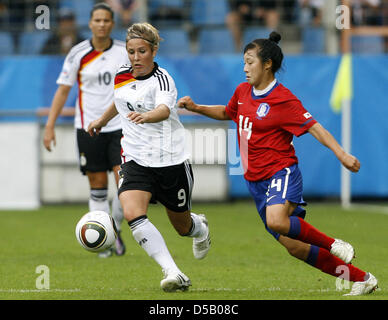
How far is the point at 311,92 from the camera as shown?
1501cm

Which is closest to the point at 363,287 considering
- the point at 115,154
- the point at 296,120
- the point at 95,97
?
the point at 296,120

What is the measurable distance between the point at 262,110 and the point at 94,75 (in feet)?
10.2

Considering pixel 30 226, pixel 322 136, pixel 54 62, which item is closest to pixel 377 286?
pixel 322 136

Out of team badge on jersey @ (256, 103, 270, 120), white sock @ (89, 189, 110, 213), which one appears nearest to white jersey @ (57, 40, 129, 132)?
white sock @ (89, 189, 110, 213)

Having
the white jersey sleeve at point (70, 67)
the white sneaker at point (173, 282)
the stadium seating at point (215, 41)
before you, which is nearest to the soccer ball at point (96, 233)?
the white sneaker at point (173, 282)

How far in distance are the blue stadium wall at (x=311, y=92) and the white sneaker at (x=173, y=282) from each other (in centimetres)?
861

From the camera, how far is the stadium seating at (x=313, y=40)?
52.2 feet

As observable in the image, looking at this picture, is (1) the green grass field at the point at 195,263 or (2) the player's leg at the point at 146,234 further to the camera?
(1) the green grass field at the point at 195,263

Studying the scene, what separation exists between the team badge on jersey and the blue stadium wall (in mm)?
8332

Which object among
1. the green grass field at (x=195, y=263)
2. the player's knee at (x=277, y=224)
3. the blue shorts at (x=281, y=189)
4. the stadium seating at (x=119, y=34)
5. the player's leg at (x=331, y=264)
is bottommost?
the green grass field at (x=195, y=263)

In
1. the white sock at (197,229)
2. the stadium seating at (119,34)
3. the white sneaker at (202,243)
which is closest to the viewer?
the white sock at (197,229)

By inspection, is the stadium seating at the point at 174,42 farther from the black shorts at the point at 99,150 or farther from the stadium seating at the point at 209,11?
the black shorts at the point at 99,150

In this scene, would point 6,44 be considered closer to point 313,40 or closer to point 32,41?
point 32,41
